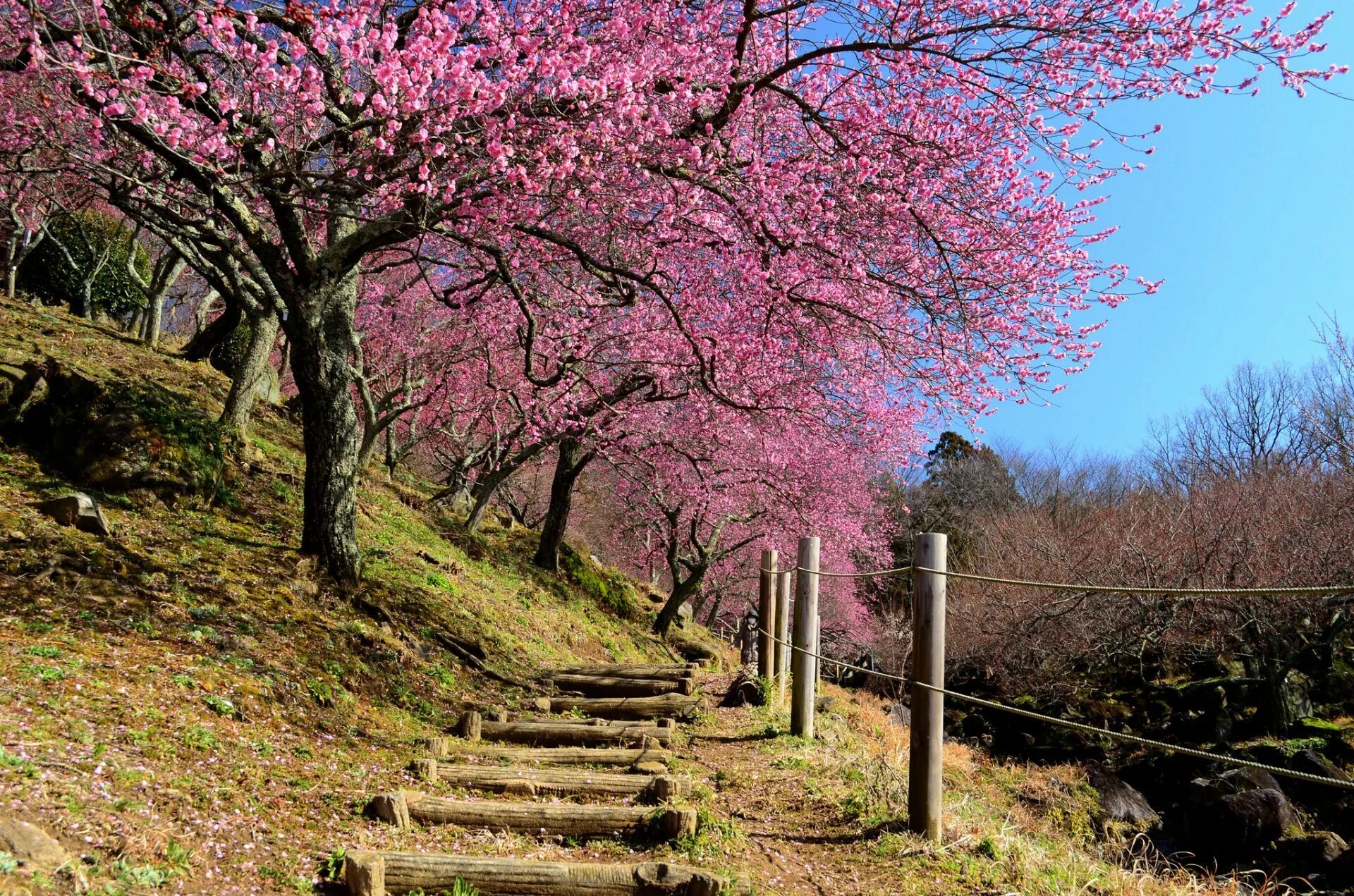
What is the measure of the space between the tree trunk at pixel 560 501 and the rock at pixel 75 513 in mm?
9495

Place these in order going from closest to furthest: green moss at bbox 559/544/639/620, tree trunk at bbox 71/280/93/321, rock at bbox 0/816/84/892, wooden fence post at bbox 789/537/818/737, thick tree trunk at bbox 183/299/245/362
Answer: rock at bbox 0/816/84/892 → wooden fence post at bbox 789/537/818/737 → thick tree trunk at bbox 183/299/245/362 → green moss at bbox 559/544/639/620 → tree trunk at bbox 71/280/93/321

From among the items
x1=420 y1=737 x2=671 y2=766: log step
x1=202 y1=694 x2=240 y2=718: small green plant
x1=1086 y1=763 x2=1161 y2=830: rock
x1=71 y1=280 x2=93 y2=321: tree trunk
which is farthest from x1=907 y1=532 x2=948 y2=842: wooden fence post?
x1=71 y1=280 x2=93 y2=321: tree trunk

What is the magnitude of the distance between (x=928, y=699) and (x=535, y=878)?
2437 millimetres

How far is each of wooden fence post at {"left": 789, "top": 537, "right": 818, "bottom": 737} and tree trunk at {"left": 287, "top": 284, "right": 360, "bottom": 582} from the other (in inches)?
179

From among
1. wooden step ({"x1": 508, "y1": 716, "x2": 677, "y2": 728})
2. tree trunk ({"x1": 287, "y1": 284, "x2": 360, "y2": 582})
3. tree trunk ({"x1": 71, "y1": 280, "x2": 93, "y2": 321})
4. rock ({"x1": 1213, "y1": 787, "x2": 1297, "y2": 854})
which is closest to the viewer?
wooden step ({"x1": 508, "y1": 716, "x2": 677, "y2": 728})

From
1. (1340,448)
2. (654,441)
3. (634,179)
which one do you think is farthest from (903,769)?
(1340,448)

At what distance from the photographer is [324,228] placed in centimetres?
1402

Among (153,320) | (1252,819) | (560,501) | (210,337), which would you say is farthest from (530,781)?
(153,320)

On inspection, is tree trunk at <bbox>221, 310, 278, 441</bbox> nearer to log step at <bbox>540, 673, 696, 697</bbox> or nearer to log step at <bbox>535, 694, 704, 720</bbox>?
log step at <bbox>540, 673, 696, 697</bbox>

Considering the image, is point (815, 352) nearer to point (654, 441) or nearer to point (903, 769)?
point (903, 769)

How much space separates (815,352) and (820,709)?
13.6ft

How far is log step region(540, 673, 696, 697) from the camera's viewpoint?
911 cm

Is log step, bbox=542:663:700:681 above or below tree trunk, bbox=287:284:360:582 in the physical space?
below

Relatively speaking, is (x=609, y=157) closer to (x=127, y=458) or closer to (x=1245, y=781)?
(x=127, y=458)
